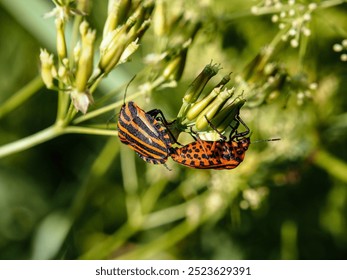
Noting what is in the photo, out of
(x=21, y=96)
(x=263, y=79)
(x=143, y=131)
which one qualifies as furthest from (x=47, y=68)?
(x=263, y=79)

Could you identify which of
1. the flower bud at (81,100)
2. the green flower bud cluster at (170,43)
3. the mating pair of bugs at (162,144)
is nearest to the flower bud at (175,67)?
the green flower bud cluster at (170,43)

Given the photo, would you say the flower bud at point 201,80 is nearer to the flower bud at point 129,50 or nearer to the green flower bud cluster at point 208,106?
the green flower bud cluster at point 208,106

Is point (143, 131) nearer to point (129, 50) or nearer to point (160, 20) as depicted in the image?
point (129, 50)

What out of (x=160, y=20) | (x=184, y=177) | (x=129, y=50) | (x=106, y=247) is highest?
(x=160, y=20)

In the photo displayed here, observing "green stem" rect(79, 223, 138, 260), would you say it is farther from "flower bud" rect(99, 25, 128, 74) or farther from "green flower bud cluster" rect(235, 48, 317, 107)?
"flower bud" rect(99, 25, 128, 74)
